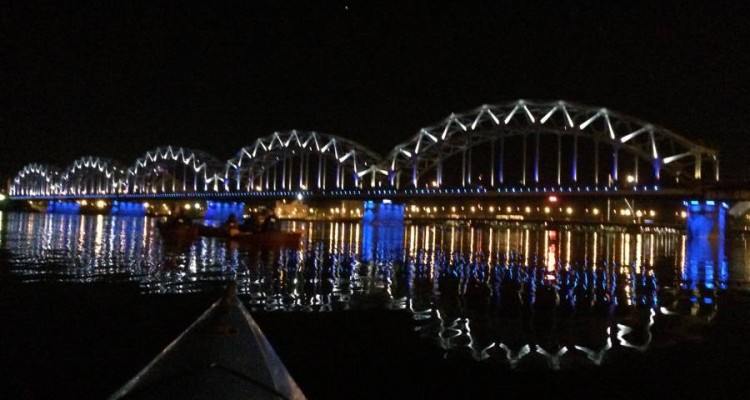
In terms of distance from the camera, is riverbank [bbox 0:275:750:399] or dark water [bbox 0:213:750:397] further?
dark water [bbox 0:213:750:397]

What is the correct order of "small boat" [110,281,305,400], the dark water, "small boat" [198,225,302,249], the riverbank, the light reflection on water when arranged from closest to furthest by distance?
"small boat" [110,281,305,400]
the riverbank
the dark water
the light reflection on water
"small boat" [198,225,302,249]

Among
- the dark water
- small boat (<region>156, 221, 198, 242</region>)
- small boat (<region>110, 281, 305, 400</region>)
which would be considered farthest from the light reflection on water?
small boat (<region>156, 221, 198, 242</region>)

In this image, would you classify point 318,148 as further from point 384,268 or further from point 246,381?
point 246,381

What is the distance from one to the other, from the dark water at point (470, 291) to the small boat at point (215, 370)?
5.70 m

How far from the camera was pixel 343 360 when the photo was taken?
10219mm

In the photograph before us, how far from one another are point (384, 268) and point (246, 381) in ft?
73.1

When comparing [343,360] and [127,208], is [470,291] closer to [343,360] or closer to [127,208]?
[343,360]

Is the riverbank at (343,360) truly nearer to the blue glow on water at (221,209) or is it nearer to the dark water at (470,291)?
the dark water at (470,291)

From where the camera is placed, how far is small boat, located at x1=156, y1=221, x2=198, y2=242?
47.2 m

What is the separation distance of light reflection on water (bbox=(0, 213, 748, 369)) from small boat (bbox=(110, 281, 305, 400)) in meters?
6.03

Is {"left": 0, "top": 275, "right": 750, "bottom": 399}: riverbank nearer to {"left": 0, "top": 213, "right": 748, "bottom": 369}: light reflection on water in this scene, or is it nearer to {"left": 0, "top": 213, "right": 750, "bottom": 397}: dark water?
{"left": 0, "top": 213, "right": 750, "bottom": 397}: dark water

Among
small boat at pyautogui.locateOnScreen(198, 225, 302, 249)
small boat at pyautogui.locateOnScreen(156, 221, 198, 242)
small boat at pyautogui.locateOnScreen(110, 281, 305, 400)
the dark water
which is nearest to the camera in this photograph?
small boat at pyautogui.locateOnScreen(110, 281, 305, 400)

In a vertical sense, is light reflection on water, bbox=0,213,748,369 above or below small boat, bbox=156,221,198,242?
below

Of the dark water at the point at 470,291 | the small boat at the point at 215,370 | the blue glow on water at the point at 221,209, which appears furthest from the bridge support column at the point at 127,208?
the small boat at the point at 215,370
